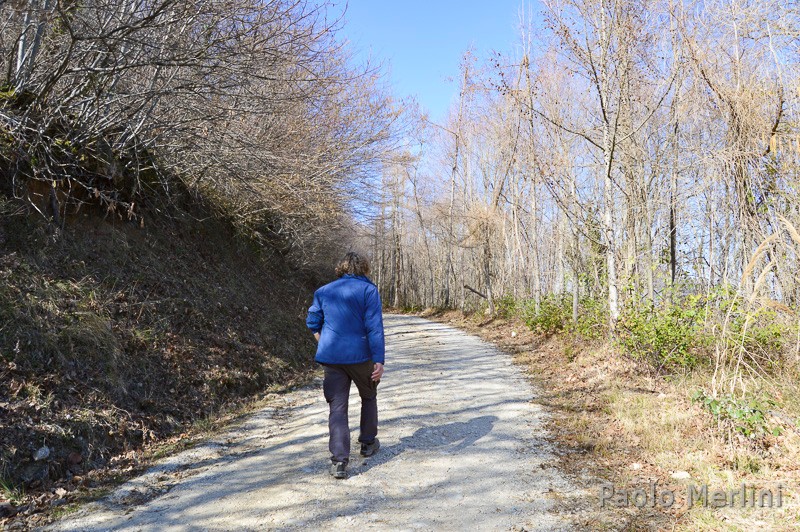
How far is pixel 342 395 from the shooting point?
4.43m

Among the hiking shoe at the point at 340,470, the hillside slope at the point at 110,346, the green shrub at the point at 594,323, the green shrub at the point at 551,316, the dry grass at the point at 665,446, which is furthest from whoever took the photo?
the green shrub at the point at 551,316

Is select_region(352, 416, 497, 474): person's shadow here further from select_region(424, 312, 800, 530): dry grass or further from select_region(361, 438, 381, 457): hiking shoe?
select_region(424, 312, 800, 530): dry grass

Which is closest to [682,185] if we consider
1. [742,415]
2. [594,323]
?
[594,323]

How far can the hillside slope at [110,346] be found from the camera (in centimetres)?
433

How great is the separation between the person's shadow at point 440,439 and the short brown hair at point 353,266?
68.5 inches

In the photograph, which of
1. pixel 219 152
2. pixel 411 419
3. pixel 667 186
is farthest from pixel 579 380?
pixel 219 152

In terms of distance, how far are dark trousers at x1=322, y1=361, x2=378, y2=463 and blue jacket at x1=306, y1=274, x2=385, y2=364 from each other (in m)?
0.09

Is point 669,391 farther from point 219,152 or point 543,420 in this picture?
point 219,152

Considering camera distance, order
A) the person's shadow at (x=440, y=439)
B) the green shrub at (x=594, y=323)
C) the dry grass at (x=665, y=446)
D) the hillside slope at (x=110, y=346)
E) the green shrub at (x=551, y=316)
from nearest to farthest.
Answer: the dry grass at (x=665, y=446) < the hillside slope at (x=110, y=346) < the person's shadow at (x=440, y=439) < the green shrub at (x=594, y=323) < the green shrub at (x=551, y=316)

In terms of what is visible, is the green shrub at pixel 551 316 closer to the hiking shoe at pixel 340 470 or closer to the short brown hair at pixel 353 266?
the short brown hair at pixel 353 266

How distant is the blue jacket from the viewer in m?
4.42

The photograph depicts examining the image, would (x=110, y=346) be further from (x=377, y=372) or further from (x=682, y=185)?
(x=682, y=185)

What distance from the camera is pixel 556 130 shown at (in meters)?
12.2

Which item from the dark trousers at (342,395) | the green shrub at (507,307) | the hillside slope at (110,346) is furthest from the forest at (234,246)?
the green shrub at (507,307)
